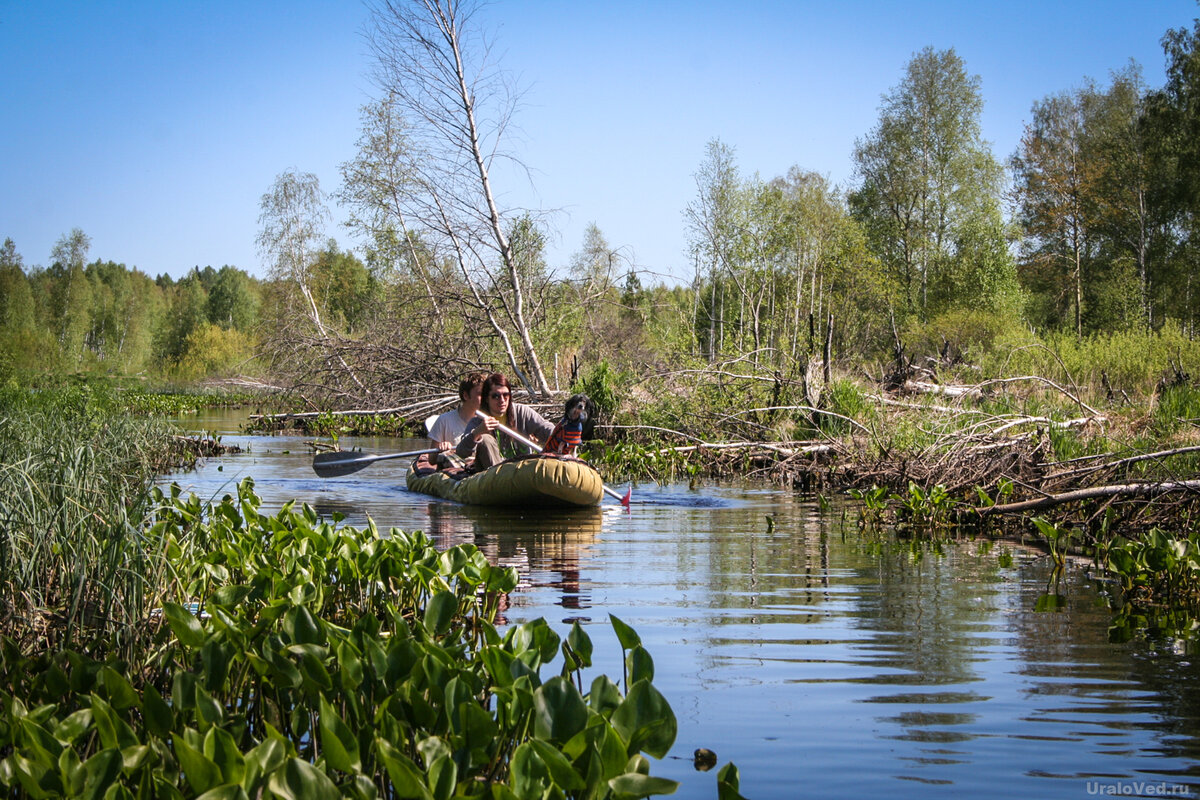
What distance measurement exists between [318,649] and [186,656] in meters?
1.08

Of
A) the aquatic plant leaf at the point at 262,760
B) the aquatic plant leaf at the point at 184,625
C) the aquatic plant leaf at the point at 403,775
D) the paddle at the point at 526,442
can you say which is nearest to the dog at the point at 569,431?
the paddle at the point at 526,442

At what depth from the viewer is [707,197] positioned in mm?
38875

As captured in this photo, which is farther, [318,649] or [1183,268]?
[1183,268]

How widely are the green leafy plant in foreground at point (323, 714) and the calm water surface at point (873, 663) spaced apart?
703 millimetres

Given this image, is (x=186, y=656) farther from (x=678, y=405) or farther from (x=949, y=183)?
(x=949, y=183)

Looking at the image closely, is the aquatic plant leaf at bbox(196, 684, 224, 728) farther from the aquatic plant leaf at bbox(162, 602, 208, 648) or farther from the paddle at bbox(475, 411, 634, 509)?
the paddle at bbox(475, 411, 634, 509)

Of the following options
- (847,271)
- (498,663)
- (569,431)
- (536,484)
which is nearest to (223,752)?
(498,663)

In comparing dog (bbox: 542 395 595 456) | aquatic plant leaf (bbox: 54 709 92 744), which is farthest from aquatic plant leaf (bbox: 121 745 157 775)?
dog (bbox: 542 395 595 456)

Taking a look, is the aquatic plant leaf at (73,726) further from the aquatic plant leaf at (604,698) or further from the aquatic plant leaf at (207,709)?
the aquatic plant leaf at (604,698)

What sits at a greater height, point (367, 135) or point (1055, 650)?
point (367, 135)

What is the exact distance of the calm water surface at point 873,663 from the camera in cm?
300

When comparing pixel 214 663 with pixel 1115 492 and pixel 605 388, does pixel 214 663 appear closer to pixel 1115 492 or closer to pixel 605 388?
pixel 1115 492

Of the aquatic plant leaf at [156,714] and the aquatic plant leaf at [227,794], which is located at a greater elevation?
the aquatic plant leaf at [227,794]

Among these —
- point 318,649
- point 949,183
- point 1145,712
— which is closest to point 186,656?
point 318,649
